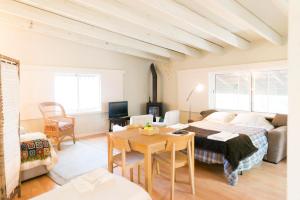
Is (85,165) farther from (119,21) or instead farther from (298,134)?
(298,134)

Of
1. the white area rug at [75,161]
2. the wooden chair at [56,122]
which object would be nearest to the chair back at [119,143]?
the white area rug at [75,161]

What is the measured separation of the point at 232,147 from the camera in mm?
2867

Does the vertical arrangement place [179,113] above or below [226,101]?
below

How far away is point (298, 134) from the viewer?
2.41 feet

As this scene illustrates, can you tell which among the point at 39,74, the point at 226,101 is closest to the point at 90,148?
the point at 39,74

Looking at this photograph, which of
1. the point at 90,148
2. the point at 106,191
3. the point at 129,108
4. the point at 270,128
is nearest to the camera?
the point at 106,191

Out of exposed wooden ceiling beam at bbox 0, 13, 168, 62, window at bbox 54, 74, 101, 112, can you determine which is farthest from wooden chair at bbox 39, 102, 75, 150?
exposed wooden ceiling beam at bbox 0, 13, 168, 62

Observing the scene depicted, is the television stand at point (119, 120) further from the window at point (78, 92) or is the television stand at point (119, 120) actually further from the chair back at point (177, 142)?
the chair back at point (177, 142)

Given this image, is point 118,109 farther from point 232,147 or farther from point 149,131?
Result: point 232,147

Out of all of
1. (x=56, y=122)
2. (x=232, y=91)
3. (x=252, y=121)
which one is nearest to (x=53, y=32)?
(x=56, y=122)

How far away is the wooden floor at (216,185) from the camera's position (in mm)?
2497

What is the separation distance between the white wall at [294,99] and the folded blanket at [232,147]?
2.16 m

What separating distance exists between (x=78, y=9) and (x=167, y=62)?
385 centimetres

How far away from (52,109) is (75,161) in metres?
1.86
